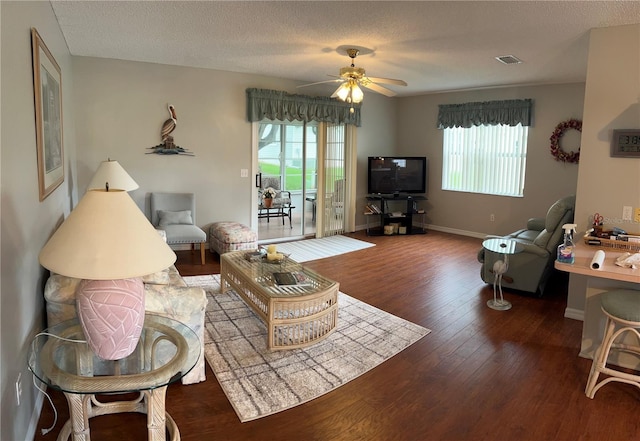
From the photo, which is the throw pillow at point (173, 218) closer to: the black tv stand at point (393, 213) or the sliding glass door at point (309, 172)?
the sliding glass door at point (309, 172)

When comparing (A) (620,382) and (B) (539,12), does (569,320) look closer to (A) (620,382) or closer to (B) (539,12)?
(A) (620,382)

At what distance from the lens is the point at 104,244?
171 centimetres

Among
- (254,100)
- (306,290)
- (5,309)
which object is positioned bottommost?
(306,290)

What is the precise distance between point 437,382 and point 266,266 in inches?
69.1

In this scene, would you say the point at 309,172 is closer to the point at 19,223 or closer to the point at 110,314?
the point at 19,223

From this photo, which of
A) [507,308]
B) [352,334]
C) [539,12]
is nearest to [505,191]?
[507,308]

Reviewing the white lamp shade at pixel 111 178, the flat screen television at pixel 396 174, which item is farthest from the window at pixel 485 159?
the white lamp shade at pixel 111 178

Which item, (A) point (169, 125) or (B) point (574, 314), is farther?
(A) point (169, 125)

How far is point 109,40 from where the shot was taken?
4.25 meters

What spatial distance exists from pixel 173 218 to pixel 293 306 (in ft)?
9.76


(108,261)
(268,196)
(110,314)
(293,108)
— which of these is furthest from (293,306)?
(268,196)

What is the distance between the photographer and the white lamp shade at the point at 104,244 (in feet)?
5.48

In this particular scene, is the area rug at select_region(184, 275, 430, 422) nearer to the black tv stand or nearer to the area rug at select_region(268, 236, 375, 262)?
the area rug at select_region(268, 236, 375, 262)

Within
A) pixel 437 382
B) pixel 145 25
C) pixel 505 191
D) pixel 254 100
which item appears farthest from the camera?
pixel 505 191
